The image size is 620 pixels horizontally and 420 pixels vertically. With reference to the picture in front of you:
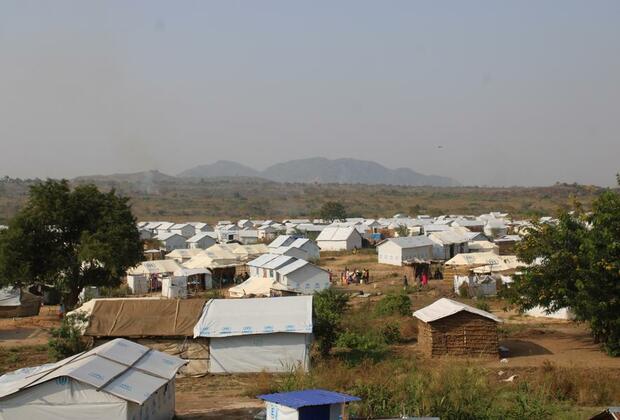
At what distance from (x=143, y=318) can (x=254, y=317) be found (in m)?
3.42

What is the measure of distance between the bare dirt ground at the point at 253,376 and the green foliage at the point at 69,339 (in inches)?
77.1

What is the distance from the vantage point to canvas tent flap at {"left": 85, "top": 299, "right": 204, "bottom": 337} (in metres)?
21.0

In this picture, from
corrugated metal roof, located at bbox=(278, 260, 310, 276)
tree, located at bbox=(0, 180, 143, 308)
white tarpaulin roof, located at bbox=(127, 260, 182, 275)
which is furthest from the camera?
white tarpaulin roof, located at bbox=(127, 260, 182, 275)

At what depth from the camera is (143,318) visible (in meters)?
21.4

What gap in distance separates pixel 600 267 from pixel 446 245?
36.9 m

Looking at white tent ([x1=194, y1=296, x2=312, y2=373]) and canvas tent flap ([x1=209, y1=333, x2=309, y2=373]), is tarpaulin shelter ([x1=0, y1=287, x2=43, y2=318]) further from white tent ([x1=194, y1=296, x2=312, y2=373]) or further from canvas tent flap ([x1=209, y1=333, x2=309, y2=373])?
canvas tent flap ([x1=209, y1=333, x2=309, y2=373])

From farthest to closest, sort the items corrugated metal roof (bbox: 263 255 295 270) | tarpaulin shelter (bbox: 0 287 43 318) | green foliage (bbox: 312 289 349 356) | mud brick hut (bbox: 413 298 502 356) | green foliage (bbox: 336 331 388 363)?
corrugated metal roof (bbox: 263 255 295 270)
tarpaulin shelter (bbox: 0 287 43 318)
green foliage (bbox: 336 331 388 363)
green foliage (bbox: 312 289 349 356)
mud brick hut (bbox: 413 298 502 356)

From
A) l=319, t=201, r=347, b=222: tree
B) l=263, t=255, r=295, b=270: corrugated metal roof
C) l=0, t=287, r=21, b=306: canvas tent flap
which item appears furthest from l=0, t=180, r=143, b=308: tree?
l=319, t=201, r=347, b=222: tree

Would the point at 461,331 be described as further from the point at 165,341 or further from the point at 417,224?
the point at 417,224

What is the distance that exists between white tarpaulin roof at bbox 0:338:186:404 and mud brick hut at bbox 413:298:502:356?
355 inches

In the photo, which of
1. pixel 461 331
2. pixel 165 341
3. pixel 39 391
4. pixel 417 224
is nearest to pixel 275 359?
pixel 165 341

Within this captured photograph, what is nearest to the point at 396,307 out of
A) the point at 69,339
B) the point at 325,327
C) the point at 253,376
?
the point at 325,327

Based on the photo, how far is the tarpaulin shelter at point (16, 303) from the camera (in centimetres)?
3183

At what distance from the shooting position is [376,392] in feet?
48.5
